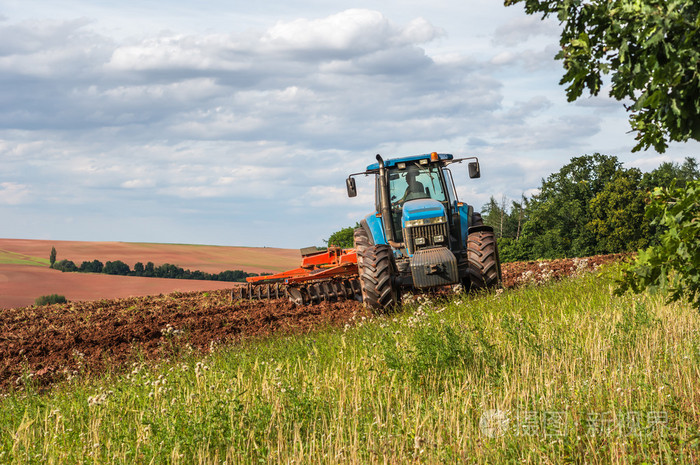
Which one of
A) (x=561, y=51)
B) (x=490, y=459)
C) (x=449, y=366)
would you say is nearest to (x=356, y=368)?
(x=449, y=366)

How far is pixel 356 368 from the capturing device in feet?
19.0

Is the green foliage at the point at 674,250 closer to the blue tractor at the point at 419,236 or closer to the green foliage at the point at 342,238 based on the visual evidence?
the blue tractor at the point at 419,236

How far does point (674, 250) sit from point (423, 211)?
711 centimetres

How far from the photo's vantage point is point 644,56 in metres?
4.16

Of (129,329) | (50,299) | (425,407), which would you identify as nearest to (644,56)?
(425,407)

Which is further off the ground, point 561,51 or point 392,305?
point 561,51

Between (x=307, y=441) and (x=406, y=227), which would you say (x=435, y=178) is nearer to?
(x=406, y=227)

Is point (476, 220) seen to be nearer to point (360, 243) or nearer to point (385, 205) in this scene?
point (385, 205)

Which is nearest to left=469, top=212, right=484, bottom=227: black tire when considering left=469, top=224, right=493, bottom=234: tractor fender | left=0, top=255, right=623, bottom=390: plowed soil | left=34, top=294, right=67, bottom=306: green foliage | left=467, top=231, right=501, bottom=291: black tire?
left=469, top=224, right=493, bottom=234: tractor fender

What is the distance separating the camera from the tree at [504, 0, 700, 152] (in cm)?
385

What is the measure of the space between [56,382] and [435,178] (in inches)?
294

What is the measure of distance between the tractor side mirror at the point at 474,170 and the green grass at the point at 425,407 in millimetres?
5006

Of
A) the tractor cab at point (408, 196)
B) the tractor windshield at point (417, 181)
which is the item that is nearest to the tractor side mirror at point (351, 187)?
the tractor cab at point (408, 196)

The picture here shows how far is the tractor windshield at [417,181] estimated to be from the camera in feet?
40.9
